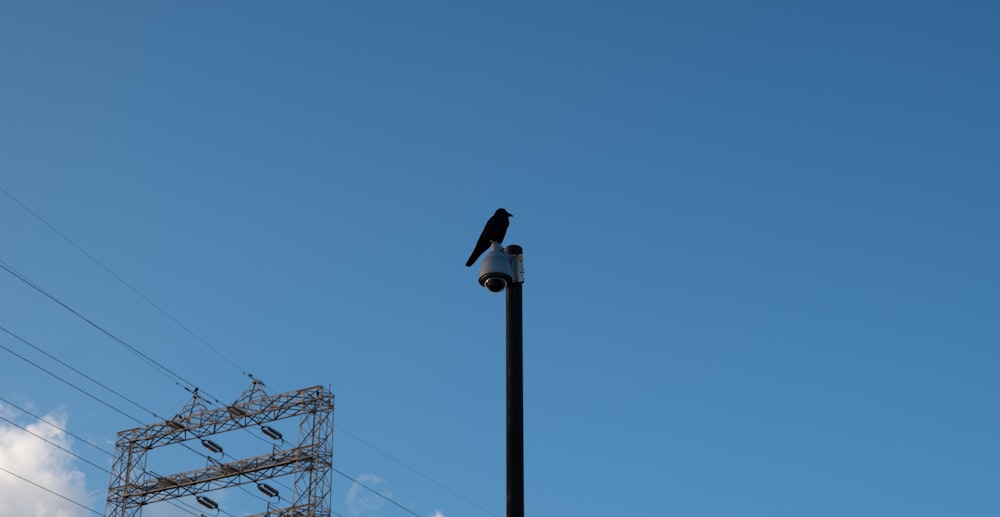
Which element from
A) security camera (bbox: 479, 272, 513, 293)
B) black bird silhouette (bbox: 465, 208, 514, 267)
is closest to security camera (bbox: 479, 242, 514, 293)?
security camera (bbox: 479, 272, 513, 293)

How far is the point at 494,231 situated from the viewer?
11266 mm

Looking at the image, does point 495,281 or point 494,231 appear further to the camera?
point 494,231

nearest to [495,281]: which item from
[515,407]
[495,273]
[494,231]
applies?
[495,273]

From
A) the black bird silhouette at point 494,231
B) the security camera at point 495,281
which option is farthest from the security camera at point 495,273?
the black bird silhouette at point 494,231

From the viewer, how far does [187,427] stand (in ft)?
158

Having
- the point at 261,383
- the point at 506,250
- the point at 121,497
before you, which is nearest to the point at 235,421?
the point at 261,383

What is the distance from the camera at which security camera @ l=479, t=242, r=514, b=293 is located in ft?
34.5

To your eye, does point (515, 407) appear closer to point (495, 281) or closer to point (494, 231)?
point (495, 281)

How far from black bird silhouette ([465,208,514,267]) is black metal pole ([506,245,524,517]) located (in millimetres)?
832

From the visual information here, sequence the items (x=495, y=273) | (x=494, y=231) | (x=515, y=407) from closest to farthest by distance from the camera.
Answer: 1. (x=515, y=407)
2. (x=495, y=273)
3. (x=494, y=231)

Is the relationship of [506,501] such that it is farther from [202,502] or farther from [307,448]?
[202,502]

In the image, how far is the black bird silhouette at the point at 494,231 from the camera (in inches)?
443

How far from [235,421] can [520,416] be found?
3958cm

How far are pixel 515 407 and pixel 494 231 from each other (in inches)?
84.2
